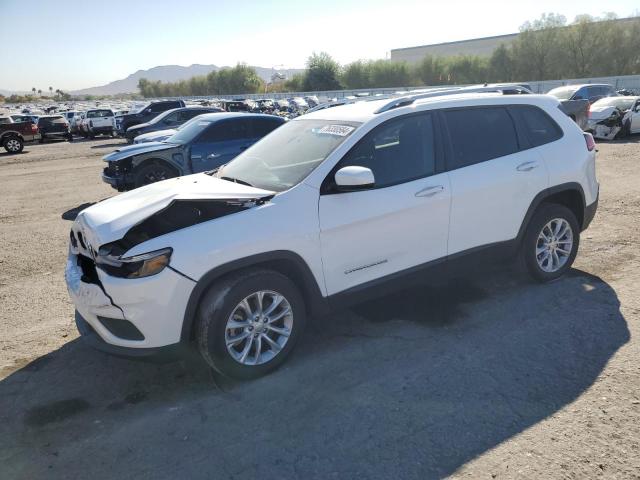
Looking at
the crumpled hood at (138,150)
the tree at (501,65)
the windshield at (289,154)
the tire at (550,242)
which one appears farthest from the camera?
the tree at (501,65)

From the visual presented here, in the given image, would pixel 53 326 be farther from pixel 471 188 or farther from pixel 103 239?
pixel 471 188

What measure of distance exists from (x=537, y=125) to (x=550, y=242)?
3.67 feet

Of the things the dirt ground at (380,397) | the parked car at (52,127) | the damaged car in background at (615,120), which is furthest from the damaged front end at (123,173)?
the parked car at (52,127)

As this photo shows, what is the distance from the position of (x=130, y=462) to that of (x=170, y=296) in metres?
0.95

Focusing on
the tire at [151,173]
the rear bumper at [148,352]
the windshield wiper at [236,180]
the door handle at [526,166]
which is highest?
the windshield wiper at [236,180]

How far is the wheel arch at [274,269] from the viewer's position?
321 cm

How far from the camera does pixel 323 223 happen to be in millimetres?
3555

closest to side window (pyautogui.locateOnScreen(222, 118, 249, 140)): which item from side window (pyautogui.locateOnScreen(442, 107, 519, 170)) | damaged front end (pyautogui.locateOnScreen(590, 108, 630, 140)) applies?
side window (pyautogui.locateOnScreen(442, 107, 519, 170))

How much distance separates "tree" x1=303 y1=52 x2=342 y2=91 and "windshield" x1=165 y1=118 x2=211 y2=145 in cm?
7449

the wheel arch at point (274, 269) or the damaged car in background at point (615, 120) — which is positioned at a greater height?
the damaged car in background at point (615, 120)

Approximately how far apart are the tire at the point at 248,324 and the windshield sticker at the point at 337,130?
124 cm

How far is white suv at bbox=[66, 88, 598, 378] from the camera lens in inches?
126

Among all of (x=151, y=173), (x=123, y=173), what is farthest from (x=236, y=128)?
(x=123, y=173)

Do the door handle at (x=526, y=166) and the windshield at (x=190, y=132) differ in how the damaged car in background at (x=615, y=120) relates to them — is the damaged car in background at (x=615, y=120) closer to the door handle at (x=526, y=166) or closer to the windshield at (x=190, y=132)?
the windshield at (x=190, y=132)
